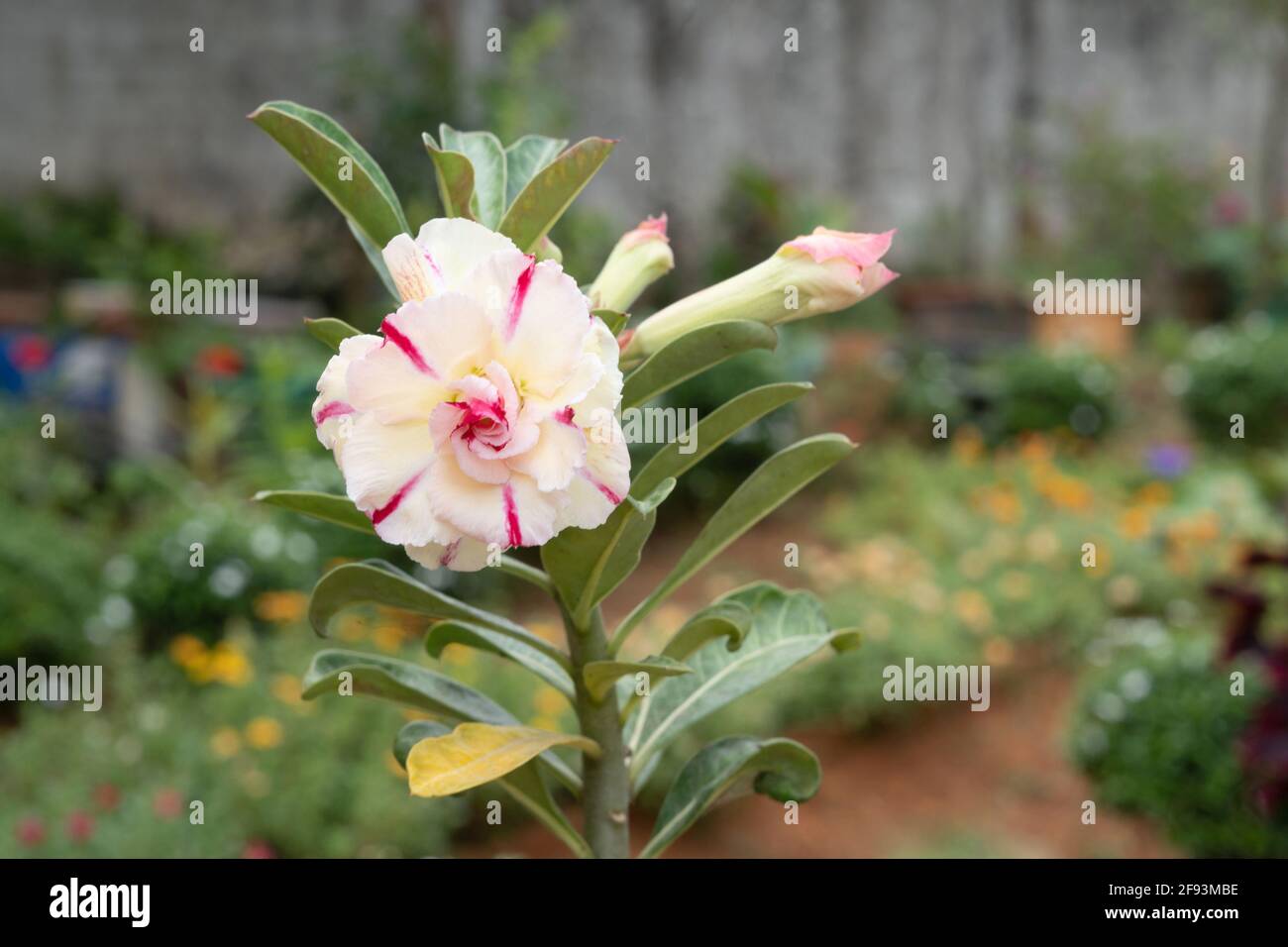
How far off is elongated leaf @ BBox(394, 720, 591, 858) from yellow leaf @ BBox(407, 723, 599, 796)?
6cm

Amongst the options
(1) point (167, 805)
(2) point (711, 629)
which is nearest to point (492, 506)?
(2) point (711, 629)

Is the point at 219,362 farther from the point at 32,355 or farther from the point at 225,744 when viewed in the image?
the point at 225,744

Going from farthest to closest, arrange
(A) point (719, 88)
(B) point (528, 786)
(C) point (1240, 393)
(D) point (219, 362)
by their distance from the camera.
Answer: (A) point (719, 88), (C) point (1240, 393), (D) point (219, 362), (B) point (528, 786)

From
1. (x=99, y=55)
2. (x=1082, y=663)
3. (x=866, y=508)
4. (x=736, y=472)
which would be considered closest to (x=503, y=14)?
(x=99, y=55)

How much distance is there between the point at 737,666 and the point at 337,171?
1.37ft

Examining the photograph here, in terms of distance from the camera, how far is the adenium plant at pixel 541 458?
579mm

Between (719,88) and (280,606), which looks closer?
(280,606)

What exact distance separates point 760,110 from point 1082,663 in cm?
595

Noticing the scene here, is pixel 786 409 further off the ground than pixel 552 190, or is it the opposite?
pixel 786 409

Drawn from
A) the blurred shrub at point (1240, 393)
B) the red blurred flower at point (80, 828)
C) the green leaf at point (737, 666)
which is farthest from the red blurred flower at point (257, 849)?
the blurred shrub at point (1240, 393)

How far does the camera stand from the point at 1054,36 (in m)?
10.2

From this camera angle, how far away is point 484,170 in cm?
76

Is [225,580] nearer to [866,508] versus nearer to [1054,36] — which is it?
[866,508]

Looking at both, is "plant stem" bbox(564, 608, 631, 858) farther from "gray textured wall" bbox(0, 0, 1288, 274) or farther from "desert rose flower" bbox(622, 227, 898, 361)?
"gray textured wall" bbox(0, 0, 1288, 274)
